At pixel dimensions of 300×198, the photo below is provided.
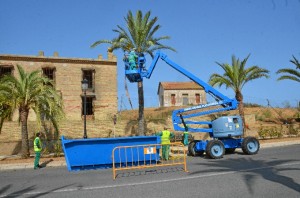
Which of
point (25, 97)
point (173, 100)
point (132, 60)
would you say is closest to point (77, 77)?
point (25, 97)

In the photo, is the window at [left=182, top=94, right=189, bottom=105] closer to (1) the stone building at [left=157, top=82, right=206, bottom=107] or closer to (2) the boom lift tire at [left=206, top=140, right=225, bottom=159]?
(1) the stone building at [left=157, top=82, right=206, bottom=107]

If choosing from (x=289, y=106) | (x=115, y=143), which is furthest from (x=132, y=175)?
(x=289, y=106)

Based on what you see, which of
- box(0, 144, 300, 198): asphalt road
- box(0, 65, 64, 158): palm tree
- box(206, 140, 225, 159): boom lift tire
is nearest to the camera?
box(0, 144, 300, 198): asphalt road

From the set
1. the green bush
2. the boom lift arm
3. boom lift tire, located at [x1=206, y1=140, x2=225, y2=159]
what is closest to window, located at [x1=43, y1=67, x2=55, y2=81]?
the boom lift arm

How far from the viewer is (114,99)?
32.7 metres

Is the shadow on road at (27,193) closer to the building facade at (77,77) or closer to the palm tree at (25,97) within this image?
the palm tree at (25,97)

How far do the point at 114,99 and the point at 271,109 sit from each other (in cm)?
1954

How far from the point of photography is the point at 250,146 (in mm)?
16109

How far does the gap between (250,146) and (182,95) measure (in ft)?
109

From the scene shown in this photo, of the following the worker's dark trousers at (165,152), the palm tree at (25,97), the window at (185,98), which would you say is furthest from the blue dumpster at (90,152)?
the window at (185,98)

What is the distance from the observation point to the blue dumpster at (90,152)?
12070 millimetres

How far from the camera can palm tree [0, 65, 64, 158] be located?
17.1m

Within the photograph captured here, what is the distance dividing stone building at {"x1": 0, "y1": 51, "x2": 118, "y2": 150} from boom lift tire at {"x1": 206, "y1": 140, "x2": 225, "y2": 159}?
14.6m

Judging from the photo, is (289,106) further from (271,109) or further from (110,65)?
(110,65)
